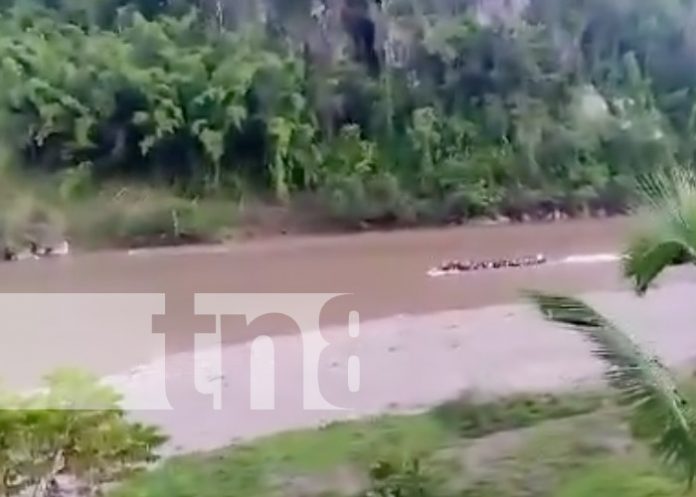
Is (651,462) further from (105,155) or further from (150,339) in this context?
(105,155)

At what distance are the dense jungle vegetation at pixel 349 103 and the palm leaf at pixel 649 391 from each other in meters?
8.49

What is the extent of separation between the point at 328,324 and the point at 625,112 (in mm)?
6042

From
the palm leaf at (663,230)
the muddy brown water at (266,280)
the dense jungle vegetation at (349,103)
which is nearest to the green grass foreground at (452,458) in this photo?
the palm leaf at (663,230)

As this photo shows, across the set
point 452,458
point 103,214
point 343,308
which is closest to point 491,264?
point 343,308

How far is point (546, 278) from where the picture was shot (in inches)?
307

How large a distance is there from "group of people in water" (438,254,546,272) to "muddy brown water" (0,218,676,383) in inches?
6.3

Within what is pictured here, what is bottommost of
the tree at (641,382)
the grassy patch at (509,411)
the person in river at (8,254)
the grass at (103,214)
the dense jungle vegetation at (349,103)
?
the grassy patch at (509,411)

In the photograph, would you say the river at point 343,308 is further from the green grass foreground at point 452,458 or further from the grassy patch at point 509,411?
the green grass foreground at point 452,458

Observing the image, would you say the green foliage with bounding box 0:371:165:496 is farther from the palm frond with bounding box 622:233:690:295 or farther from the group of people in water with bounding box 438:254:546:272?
the group of people in water with bounding box 438:254:546:272

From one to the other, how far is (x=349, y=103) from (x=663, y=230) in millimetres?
→ 10184

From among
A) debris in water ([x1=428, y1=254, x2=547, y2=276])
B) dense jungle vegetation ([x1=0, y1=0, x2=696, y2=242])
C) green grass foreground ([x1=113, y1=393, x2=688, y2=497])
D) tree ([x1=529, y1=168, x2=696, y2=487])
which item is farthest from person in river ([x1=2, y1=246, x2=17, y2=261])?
tree ([x1=529, y1=168, x2=696, y2=487])

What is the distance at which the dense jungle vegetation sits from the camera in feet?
35.8

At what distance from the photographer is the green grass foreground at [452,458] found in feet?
8.46

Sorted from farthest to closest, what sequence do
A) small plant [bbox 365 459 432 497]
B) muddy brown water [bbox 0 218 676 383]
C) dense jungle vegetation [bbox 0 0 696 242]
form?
dense jungle vegetation [bbox 0 0 696 242]
muddy brown water [bbox 0 218 676 383]
small plant [bbox 365 459 432 497]
